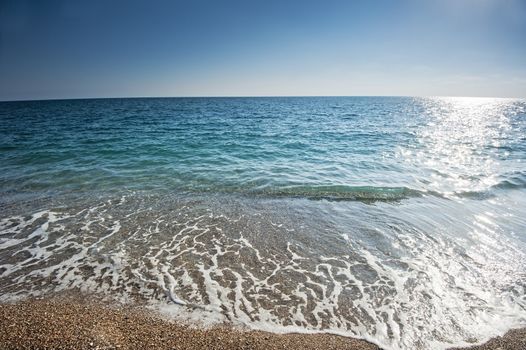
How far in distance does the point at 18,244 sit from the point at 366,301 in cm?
846

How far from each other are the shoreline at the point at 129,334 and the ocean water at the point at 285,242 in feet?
0.80

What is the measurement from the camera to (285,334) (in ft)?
14.1

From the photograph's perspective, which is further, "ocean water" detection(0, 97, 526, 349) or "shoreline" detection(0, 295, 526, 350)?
"ocean water" detection(0, 97, 526, 349)

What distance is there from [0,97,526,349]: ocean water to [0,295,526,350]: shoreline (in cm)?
24

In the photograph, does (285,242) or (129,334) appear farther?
(285,242)

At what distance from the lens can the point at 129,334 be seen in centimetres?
406

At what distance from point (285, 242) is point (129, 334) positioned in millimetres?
4162

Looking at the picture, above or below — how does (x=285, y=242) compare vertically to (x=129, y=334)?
below

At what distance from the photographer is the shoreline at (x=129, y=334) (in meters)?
3.80

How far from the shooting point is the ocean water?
4832mm

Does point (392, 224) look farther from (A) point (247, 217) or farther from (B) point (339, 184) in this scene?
(A) point (247, 217)

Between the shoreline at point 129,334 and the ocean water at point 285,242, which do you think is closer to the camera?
the shoreline at point 129,334

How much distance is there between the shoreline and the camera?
3797 millimetres

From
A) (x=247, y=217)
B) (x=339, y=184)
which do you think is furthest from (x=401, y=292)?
(x=339, y=184)
